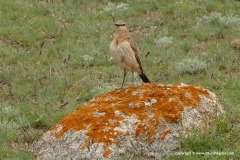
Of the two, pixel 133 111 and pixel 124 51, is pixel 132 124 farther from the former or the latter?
pixel 124 51

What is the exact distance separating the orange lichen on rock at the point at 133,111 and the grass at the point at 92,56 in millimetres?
523

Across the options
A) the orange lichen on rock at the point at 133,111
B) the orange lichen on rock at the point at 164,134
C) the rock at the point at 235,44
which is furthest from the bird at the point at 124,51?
the rock at the point at 235,44

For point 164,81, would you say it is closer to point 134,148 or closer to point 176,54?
point 176,54

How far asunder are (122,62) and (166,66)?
136 inches

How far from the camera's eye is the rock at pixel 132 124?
7125 mm

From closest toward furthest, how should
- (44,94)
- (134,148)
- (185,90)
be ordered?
1. (134,148)
2. (185,90)
3. (44,94)

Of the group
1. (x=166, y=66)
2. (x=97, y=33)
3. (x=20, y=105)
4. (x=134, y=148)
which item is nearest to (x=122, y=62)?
(x=134, y=148)

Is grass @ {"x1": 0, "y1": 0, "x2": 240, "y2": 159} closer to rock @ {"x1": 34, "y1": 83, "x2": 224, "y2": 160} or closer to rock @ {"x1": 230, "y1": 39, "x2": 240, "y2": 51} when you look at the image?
rock @ {"x1": 230, "y1": 39, "x2": 240, "y2": 51}

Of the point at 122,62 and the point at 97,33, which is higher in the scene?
the point at 122,62

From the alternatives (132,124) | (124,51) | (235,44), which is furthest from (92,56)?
(132,124)

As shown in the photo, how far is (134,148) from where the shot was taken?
23.4 ft

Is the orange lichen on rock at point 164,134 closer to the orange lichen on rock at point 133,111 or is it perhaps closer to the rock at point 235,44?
the orange lichen on rock at point 133,111

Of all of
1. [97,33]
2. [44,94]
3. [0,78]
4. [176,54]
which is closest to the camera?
[44,94]

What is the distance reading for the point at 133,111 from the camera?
7586mm
